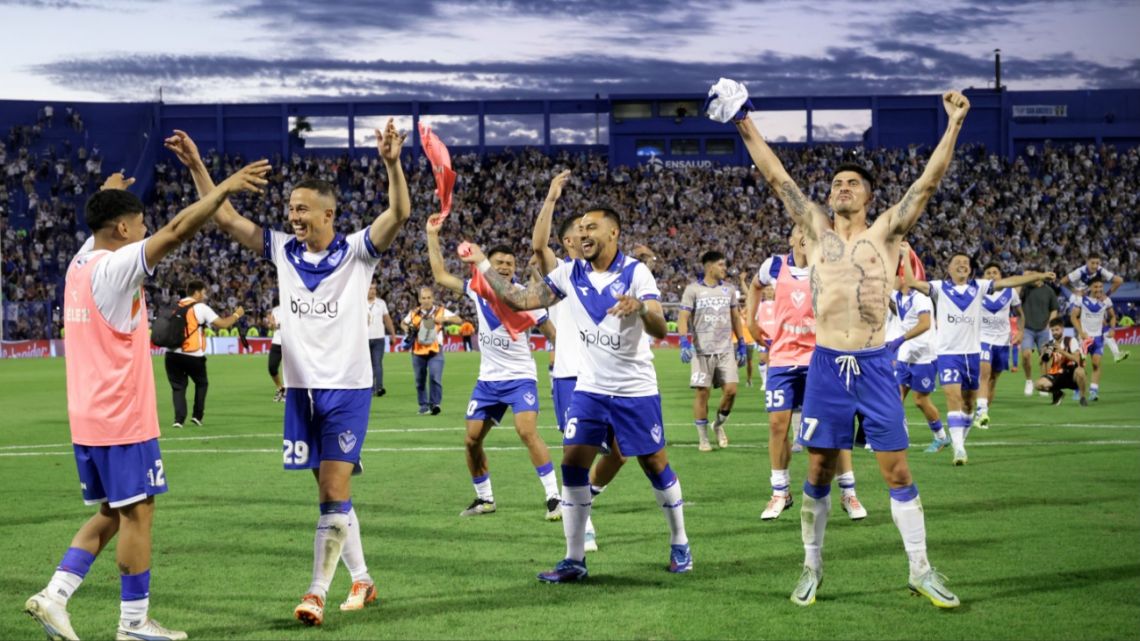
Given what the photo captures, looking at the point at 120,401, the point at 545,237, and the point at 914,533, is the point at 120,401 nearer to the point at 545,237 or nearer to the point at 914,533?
the point at 545,237

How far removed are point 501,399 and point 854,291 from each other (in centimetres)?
466

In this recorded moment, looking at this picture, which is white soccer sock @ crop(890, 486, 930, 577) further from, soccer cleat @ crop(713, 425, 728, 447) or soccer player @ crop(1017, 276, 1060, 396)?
soccer player @ crop(1017, 276, 1060, 396)

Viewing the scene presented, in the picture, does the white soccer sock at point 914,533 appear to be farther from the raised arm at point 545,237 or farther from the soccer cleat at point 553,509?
the soccer cleat at point 553,509

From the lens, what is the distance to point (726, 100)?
7.75 m

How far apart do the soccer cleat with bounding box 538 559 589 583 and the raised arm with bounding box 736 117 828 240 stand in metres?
2.73

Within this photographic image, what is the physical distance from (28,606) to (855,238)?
5.37 m

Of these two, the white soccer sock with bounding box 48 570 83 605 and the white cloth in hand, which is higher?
the white cloth in hand

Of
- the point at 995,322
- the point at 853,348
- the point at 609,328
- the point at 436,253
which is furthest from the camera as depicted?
the point at 995,322

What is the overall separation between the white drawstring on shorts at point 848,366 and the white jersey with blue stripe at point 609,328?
128cm

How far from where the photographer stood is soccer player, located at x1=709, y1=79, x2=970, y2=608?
740 centimetres

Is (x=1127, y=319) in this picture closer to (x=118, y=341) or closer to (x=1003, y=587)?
(x=1003, y=587)

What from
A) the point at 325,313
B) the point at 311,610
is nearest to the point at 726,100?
the point at 325,313

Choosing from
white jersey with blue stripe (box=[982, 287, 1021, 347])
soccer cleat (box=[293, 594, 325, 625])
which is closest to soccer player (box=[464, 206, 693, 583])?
soccer cleat (box=[293, 594, 325, 625])

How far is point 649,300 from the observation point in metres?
7.77
